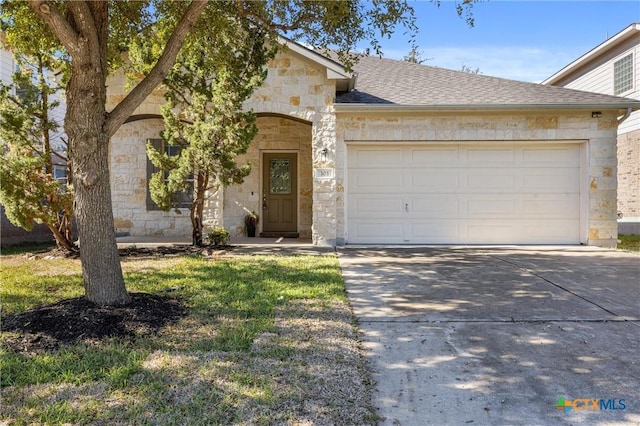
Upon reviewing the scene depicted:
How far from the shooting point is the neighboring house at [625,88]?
1365 cm

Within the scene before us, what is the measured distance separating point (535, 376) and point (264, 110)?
7.81m

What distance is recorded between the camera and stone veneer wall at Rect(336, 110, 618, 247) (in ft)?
30.1

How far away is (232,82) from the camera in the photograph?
7570 mm

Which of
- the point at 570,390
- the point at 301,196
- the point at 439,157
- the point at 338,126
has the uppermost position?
the point at 338,126

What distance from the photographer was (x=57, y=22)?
11.7 ft

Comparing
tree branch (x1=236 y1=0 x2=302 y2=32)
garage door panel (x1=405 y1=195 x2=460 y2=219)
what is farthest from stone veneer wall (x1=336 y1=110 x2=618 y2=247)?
tree branch (x1=236 y1=0 x2=302 y2=32)

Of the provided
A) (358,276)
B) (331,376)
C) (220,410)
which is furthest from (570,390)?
(358,276)

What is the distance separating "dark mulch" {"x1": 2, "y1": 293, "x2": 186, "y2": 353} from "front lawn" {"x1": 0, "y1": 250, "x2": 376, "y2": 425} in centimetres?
8

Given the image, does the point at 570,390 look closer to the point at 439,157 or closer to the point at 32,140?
the point at 439,157

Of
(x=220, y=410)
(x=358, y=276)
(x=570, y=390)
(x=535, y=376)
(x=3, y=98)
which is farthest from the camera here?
(x=3, y=98)

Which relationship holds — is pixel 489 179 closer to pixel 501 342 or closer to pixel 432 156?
pixel 432 156

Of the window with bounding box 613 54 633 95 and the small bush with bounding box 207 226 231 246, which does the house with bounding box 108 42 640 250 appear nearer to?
the small bush with bounding box 207 226 231 246

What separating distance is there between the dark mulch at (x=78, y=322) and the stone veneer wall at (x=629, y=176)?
49.9 ft

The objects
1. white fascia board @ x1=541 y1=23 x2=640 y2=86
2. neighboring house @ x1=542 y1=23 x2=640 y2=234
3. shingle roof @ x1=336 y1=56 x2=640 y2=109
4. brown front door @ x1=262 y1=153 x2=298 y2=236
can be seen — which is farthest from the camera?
neighboring house @ x1=542 y1=23 x2=640 y2=234
